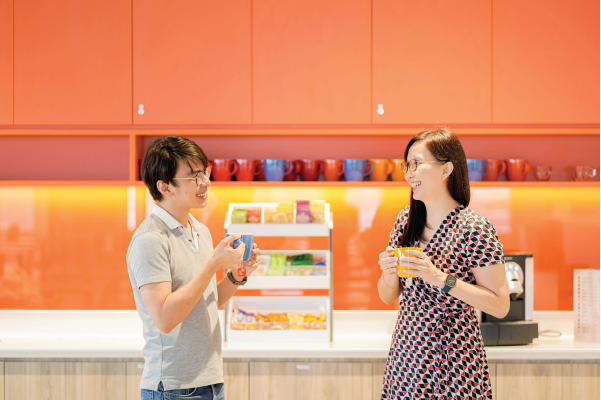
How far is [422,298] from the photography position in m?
1.47

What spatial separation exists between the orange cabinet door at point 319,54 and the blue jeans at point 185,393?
4.64ft

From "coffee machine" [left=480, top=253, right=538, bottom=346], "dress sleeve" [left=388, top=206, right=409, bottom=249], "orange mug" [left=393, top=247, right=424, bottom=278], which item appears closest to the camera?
"orange mug" [left=393, top=247, right=424, bottom=278]

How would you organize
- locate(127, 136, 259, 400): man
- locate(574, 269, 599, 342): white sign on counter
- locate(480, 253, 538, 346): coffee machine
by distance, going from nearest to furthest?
locate(127, 136, 259, 400): man → locate(480, 253, 538, 346): coffee machine → locate(574, 269, 599, 342): white sign on counter

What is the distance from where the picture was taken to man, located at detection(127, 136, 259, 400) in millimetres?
1286

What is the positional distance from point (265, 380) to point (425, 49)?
1707 millimetres

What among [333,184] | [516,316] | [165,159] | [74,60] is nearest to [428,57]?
[333,184]

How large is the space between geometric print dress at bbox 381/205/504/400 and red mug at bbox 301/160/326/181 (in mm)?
1218

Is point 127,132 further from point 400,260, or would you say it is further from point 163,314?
point 400,260

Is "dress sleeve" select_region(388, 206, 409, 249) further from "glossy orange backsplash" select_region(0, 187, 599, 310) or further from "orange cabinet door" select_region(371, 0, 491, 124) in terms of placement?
"glossy orange backsplash" select_region(0, 187, 599, 310)

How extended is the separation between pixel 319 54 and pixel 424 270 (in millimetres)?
1456

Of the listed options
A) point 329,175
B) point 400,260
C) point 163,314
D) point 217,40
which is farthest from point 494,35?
point 163,314

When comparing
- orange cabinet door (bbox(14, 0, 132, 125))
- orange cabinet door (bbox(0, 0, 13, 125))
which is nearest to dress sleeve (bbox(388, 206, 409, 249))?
orange cabinet door (bbox(14, 0, 132, 125))

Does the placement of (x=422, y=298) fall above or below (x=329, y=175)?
below

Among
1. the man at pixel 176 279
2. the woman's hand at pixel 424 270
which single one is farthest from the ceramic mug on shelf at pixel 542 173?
the man at pixel 176 279
